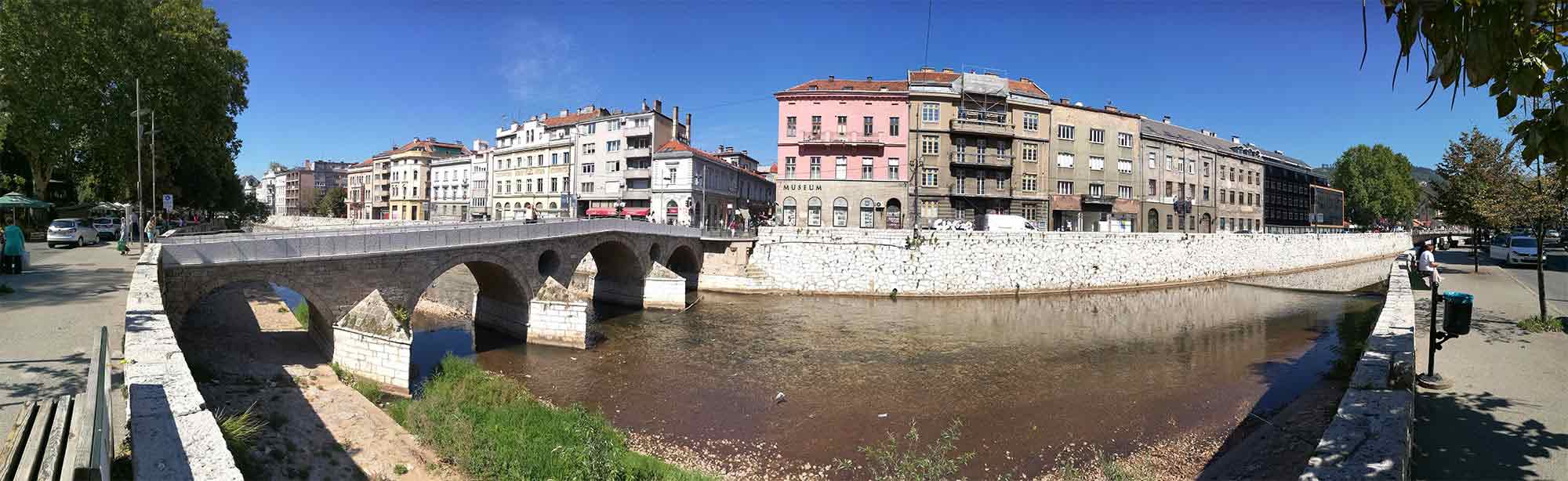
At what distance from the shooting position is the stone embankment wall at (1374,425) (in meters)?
5.18

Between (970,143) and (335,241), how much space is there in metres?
40.6

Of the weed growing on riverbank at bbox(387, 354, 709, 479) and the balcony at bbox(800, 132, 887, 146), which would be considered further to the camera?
the balcony at bbox(800, 132, 887, 146)

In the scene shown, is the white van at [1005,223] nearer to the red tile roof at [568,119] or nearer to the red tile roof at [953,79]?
the red tile roof at [953,79]

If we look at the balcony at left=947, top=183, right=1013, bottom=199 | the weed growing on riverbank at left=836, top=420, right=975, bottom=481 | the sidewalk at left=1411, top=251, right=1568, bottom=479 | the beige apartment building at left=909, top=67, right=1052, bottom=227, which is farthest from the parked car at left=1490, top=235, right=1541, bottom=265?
the weed growing on riverbank at left=836, top=420, right=975, bottom=481

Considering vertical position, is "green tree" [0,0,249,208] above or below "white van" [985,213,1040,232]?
above

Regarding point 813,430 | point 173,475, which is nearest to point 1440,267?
point 813,430

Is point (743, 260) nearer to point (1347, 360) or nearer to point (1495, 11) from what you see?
point (1347, 360)

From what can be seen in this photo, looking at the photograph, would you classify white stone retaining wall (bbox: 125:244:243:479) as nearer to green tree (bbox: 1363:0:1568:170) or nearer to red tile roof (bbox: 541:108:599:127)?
green tree (bbox: 1363:0:1568:170)

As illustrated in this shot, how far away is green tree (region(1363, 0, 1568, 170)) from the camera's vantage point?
287 cm

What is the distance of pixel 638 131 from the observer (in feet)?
194

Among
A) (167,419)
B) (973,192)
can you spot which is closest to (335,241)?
(167,419)

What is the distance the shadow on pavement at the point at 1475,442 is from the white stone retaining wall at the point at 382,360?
18887mm

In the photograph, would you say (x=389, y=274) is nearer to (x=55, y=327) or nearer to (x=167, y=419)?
(x=55, y=327)

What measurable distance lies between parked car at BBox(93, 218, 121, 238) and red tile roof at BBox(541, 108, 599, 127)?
34.7 m
